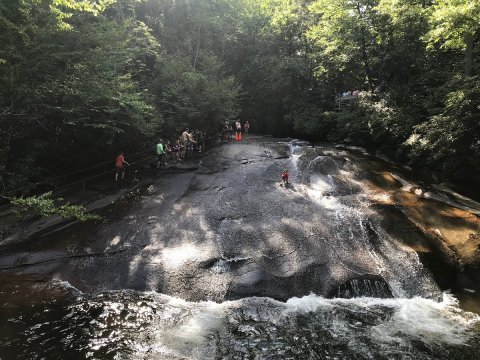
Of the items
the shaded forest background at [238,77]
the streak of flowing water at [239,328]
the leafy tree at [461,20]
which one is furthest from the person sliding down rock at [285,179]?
the leafy tree at [461,20]

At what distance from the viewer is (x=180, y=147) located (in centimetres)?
2188

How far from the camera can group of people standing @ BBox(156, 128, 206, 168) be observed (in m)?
20.5

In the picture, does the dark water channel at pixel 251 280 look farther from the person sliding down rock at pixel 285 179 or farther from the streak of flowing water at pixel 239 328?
the person sliding down rock at pixel 285 179

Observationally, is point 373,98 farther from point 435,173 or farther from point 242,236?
point 242,236

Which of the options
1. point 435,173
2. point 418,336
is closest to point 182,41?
point 435,173

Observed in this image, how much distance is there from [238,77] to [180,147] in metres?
19.5

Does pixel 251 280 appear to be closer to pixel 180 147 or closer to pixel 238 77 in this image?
pixel 180 147

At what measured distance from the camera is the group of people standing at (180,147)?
67.4 feet

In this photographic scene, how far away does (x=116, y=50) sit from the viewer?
1853cm

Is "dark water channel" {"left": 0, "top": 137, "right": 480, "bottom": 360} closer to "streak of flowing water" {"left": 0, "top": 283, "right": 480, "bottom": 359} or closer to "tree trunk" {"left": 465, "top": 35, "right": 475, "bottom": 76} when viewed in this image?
"streak of flowing water" {"left": 0, "top": 283, "right": 480, "bottom": 359}

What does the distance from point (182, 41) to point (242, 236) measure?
28309 mm

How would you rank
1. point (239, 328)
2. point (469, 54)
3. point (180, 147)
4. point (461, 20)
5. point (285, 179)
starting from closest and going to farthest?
point (239, 328) → point (461, 20) → point (285, 179) → point (469, 54) → point (180, 147)

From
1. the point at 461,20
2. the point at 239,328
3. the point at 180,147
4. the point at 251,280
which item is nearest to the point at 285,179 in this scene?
the point at 251,280

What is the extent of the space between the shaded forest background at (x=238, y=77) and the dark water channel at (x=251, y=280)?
4.09 meters
